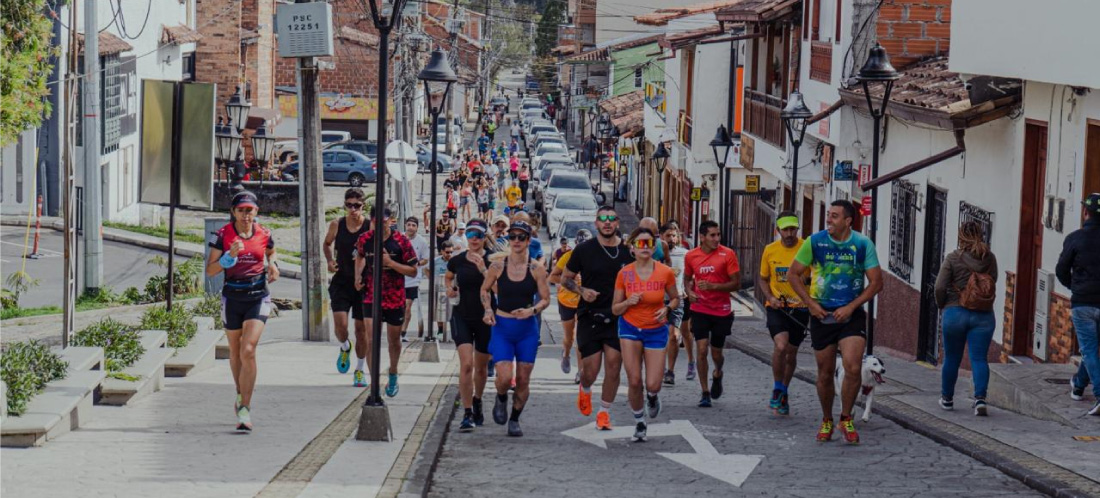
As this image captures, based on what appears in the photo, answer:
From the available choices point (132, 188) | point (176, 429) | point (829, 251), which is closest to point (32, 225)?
point (132, 188)

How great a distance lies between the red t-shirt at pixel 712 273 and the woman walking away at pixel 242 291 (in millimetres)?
4023

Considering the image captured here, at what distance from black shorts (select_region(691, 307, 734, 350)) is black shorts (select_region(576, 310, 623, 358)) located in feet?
6.92

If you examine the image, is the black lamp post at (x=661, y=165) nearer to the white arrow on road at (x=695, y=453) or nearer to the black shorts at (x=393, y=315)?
the black shorts at (x=393, y=315)

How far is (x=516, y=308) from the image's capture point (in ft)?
34.2

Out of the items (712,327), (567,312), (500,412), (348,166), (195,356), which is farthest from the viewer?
(348,166)

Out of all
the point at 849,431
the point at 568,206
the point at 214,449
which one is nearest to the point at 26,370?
the point at 214,449

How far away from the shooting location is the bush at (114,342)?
38.7 ft

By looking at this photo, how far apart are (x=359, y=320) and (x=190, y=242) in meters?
22.3

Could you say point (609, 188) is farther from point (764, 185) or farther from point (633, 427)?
point (633, 427)

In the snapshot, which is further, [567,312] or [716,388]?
[567,312]

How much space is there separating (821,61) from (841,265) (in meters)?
15.2

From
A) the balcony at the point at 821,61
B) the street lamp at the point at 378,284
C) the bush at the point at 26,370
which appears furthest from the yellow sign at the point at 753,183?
the bush at the point at 26,370

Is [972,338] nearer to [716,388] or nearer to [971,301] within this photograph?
[971,301]

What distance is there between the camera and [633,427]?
11.2 meters
